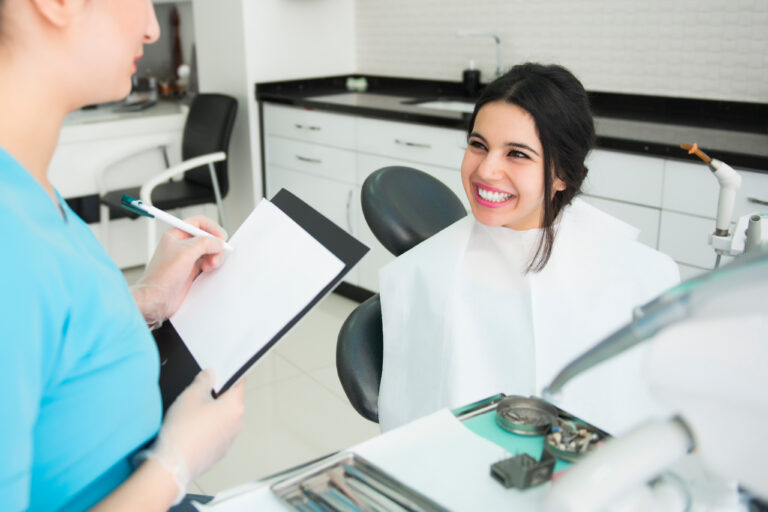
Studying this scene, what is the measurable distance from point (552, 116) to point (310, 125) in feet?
7.74

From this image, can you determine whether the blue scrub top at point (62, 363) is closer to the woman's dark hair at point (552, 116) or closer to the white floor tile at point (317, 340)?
the woman's dark hair at point (552, 116)

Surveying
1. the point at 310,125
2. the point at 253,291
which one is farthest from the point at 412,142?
the point at 253,291

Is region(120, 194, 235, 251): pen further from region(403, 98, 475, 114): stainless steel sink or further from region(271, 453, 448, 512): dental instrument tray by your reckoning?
region(403, 98, 475, 114): stainless steel sink

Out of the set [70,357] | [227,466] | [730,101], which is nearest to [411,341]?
[70,357]

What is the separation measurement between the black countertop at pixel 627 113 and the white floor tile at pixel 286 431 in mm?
1220

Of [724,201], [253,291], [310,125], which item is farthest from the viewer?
[310,125]

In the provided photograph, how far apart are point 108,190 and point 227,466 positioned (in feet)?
6.90

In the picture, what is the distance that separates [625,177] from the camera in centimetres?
244

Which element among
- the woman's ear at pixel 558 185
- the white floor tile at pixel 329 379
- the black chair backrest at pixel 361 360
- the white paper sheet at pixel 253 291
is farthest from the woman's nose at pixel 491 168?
the white floor tile at pixel 329 379

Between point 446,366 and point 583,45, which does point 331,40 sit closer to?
point 583,45

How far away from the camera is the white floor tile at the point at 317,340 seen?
3.17 meters

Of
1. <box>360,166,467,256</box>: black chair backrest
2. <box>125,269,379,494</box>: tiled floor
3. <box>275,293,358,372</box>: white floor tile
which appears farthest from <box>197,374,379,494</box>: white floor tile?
<box>360,166,467,256</box>: black chair backrest

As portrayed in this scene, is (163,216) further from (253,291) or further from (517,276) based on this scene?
(517,276)

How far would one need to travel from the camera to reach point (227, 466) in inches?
95.0
